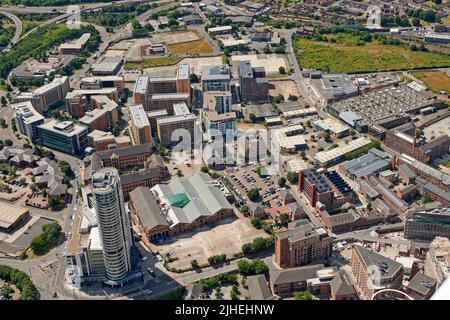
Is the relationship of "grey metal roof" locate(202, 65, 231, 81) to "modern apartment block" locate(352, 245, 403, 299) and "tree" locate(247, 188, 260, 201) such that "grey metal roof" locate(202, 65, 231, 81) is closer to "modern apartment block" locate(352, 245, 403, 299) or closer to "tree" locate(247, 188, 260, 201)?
"tree" locate(247, 188, 260, 201)

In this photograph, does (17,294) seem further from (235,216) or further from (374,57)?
(374,57)

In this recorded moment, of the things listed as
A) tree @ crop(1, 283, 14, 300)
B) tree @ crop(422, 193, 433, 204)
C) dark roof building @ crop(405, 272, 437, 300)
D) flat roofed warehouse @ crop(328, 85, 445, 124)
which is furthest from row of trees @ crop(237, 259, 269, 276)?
flat roofed warehouse @ crop(328, 85, 445, 124)

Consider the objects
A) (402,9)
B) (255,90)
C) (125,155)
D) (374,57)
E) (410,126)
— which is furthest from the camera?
(402,9)

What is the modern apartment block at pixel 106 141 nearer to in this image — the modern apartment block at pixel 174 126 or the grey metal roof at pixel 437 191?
the modern apartment block at pixel 174 126

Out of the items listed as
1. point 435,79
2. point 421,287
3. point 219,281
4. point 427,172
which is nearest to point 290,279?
point 219,281

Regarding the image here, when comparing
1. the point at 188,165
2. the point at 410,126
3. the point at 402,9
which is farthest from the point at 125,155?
the point at 402,9

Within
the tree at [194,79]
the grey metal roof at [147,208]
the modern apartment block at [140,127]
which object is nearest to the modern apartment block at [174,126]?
the modern apartment block at [140,127]
